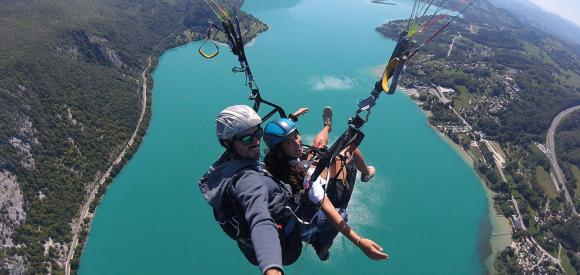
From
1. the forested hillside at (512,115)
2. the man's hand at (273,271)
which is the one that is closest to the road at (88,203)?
the forested hillside at (512,115)

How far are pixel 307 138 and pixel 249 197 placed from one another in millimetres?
28520

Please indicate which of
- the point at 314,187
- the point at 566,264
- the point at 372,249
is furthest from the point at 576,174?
the point at 314,187

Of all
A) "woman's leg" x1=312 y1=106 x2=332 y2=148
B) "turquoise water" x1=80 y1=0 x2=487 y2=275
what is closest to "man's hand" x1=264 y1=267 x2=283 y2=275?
"woman's leg" x1=312 y1=106 x2=332 y2=148

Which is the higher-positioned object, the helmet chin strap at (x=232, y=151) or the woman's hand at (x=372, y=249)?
the helmet chin strap at (x=232, y=151)

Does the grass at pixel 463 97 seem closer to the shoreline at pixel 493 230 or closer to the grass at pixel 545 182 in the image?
the grass at pixel 545 182

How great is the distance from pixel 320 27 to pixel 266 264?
210 feet

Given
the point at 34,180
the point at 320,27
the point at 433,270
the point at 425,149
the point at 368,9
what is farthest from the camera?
the point at 368,9

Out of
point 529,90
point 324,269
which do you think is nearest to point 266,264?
point 324,269

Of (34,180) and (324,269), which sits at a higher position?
(324,269)

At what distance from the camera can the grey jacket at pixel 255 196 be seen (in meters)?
1.83

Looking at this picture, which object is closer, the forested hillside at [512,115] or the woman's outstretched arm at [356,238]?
the woman's outstretched arm at [356,238]

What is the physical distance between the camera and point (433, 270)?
22.5 m

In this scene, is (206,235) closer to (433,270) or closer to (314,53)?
(433,270)

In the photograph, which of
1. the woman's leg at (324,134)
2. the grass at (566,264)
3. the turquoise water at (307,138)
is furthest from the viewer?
the grass at (566,264)
